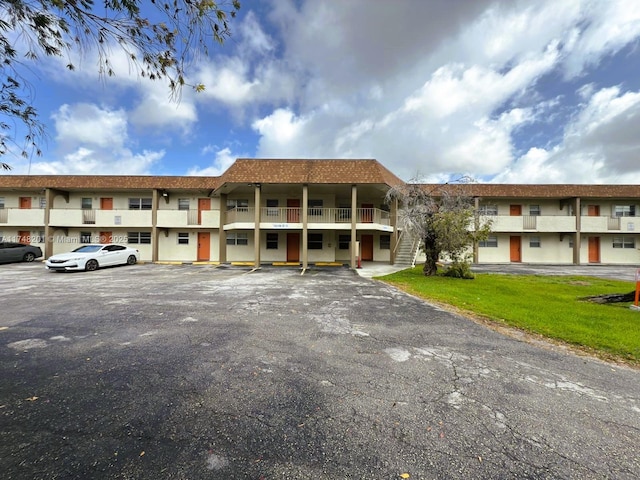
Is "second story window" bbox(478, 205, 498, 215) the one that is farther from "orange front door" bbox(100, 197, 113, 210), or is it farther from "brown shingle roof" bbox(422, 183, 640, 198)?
"orange front door" bbox(100, 197, 113, 210)

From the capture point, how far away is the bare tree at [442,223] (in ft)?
43.2

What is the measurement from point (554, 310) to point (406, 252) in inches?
491

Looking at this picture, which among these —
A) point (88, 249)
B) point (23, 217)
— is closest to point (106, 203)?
point (23, 217)

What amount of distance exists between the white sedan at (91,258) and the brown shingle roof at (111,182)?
203 inches

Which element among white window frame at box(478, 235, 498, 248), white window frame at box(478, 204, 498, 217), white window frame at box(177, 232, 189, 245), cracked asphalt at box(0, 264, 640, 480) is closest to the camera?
cracked asphalt at box(0, 264, 640, 480)

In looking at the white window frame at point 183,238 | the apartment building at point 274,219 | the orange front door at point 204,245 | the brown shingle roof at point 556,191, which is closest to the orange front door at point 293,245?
the apartment building at point 274,219

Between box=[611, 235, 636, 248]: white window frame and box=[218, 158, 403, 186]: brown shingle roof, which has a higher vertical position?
box=[218, 158, 403, 186]: brown shingle roof

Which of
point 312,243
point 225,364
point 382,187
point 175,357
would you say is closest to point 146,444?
point 225,364

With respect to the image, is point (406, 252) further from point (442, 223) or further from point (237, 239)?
point (237, 239)

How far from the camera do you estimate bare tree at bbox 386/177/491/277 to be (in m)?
13.2

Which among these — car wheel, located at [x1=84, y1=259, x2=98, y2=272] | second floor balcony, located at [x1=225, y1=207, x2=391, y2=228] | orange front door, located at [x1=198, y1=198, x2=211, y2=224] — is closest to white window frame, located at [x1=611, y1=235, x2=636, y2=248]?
second floor balcony, located at [x1=225, y1=207, x2=391, y2=228]

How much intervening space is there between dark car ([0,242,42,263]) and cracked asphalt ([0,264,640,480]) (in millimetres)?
19344

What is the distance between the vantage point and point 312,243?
20.8 meters

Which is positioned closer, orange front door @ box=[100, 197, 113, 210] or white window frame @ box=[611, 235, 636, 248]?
orange front door @ box=[100, 197, 113, 210]
